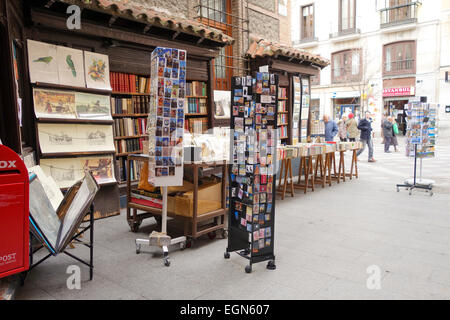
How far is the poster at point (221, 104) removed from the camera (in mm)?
7477

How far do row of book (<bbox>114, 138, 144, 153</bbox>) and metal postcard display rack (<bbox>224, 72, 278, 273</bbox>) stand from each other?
288 cm

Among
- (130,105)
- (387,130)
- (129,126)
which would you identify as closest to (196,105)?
(130,105)

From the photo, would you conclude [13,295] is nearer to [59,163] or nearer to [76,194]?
[76,194]

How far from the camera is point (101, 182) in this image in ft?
16.3

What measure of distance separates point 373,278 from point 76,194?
110 inches

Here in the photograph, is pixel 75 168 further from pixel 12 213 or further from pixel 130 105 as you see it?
pixel 12 213

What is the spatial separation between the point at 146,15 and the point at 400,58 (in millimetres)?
21416

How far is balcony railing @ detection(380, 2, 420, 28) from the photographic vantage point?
21.5 m

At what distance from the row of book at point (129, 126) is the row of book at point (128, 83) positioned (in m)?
0.47

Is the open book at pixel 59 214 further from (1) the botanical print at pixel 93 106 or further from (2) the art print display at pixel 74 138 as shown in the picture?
(1) the botanical print at pixel 93 106

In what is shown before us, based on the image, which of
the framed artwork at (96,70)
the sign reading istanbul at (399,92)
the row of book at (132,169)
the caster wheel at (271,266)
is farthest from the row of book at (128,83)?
the sign reading istanbul at (399,92)

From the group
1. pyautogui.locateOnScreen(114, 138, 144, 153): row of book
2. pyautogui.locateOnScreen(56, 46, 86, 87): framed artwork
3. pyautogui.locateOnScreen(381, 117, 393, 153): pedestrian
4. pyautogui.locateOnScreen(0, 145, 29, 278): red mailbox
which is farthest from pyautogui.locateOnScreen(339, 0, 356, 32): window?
pyautogui.locateOnScreen(0, 145, 29, 278): red mailbox

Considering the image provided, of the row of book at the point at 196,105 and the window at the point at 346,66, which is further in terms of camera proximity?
the window at the point at 346,66
